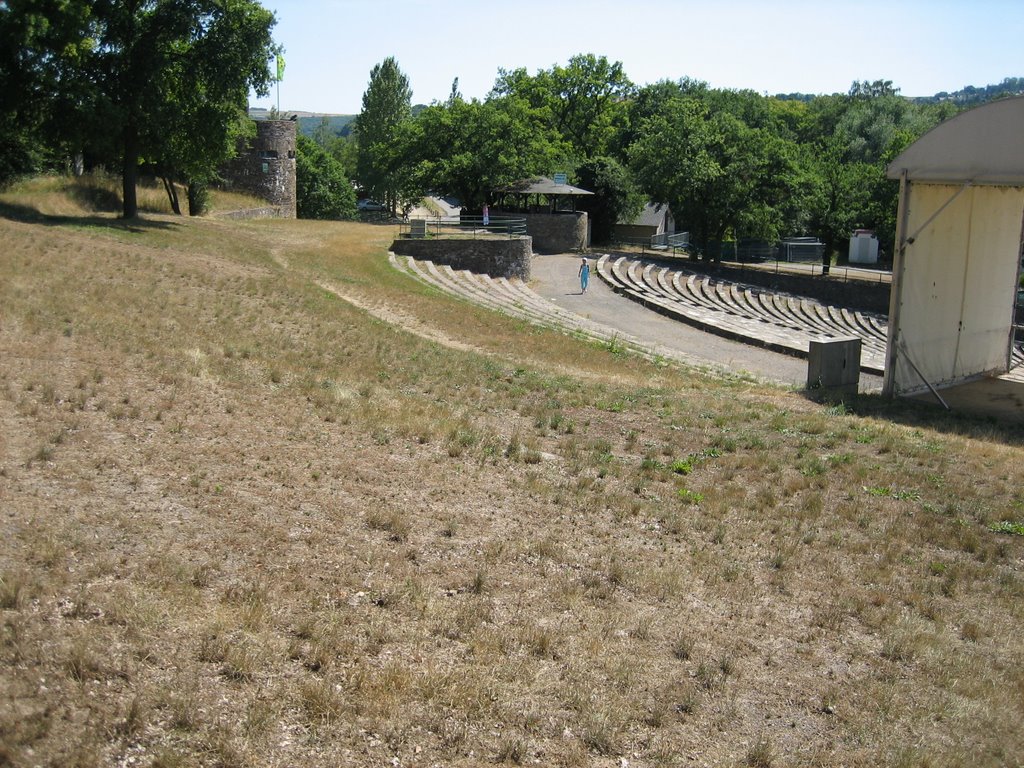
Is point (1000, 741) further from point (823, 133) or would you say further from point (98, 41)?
point (823, 133)

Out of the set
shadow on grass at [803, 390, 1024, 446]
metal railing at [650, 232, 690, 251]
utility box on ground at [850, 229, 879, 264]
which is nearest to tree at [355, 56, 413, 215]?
metal railing at [650, 232, 690, 251]

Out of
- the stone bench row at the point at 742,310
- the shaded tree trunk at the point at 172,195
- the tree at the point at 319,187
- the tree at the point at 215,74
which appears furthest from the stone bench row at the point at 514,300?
the tree at the point at 319,187

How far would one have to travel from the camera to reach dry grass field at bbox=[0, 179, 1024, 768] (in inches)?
223

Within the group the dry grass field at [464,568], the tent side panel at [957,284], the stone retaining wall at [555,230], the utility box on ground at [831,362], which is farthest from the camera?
the stone retaining wall at [555,230]

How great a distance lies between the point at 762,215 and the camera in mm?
48750

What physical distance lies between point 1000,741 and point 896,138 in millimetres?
63605

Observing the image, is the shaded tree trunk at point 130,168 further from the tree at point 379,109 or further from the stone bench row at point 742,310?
the tree at point 379,109

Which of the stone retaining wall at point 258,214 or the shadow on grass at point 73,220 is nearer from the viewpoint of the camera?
the shadow on grass at point 73,220

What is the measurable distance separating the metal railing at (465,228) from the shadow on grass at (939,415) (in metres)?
24.0

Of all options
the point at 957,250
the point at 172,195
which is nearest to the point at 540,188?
the point at 172,195

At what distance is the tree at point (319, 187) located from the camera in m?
67.4

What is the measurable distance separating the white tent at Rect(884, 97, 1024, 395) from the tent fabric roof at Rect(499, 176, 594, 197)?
2894 centimetres

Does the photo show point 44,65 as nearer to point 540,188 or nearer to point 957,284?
point 957,284

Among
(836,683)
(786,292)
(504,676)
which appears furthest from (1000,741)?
(786,292)
